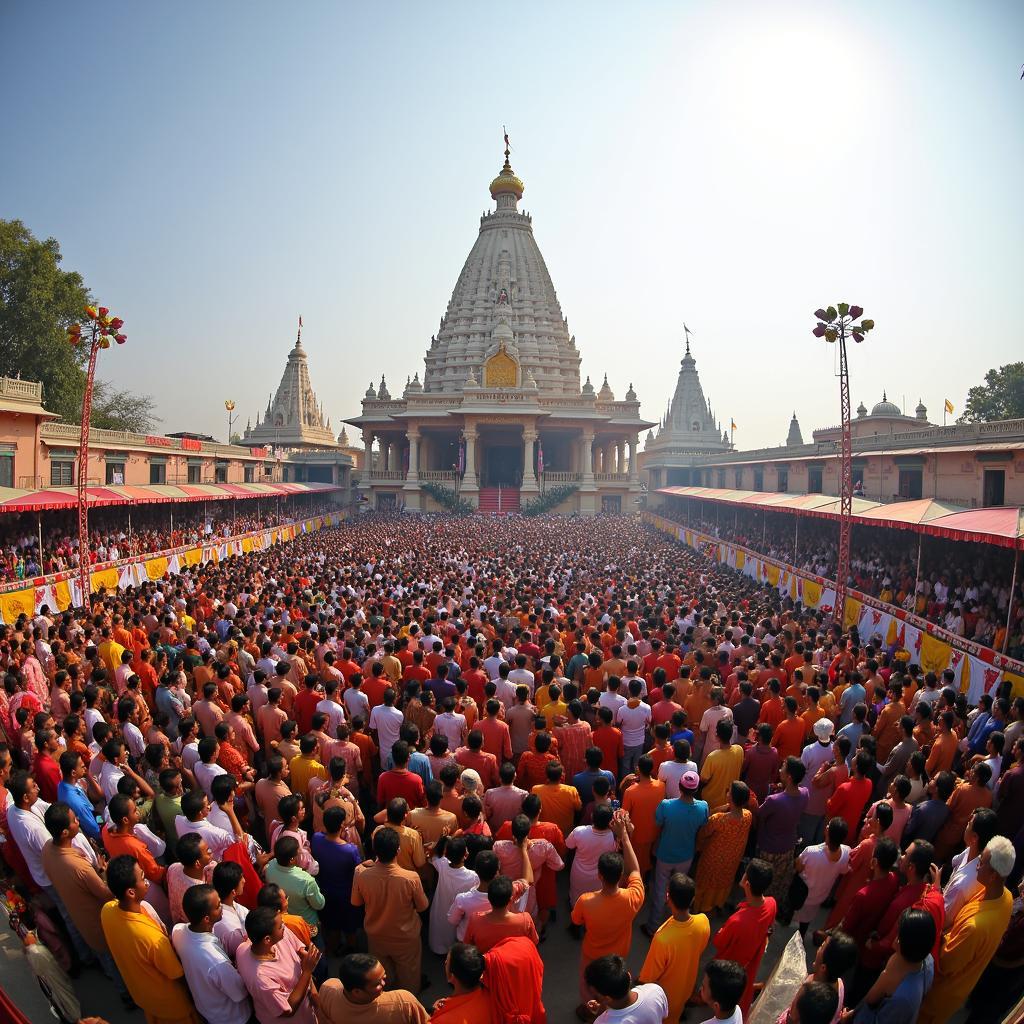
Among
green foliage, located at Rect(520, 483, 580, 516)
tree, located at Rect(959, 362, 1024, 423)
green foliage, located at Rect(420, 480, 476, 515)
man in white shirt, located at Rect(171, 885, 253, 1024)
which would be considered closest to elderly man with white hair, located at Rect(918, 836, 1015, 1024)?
man in white shirt, located at Rect(171, 885, 253, 1024)

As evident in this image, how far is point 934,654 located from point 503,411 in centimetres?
3649

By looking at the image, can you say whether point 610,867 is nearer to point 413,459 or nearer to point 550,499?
point 550,499

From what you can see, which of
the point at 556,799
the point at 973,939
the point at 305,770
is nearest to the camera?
the point at 973,939

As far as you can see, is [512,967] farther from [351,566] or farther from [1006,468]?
[1006,468]

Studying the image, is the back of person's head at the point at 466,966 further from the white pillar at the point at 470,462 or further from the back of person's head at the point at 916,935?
the white pillar at the point at 470,462

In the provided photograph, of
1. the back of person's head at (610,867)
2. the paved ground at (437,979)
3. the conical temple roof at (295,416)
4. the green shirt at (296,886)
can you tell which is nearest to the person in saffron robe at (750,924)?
the back of person's head at (610,867)

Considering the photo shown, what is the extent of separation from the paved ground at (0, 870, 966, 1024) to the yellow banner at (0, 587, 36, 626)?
1079 cm

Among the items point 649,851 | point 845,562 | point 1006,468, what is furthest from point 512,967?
point 1006,468

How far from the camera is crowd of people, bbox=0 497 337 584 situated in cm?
2003

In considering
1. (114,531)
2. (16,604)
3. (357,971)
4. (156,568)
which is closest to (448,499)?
(114,531)

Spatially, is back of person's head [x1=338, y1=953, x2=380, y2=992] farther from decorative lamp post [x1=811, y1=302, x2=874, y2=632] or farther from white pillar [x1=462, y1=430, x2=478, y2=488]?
white pillar [x1=462, y1=430, x2=478, y2=488]

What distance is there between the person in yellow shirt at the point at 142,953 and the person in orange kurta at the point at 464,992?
1.45 m

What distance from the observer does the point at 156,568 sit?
19.5 metres

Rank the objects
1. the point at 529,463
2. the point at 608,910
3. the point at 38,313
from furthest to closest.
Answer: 1. the point at 529,463
2. the point at 38,313
3. the point at 608,910
